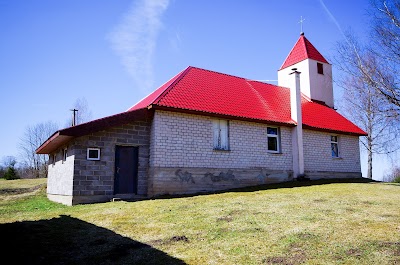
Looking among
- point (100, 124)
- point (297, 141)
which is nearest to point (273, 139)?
point (297, 141)

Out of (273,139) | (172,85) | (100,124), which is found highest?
(172,85)

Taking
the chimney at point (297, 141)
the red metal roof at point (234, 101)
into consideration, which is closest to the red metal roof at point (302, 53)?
the red metal roof at point (234, 101)

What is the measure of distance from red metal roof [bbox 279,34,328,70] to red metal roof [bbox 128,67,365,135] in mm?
3635

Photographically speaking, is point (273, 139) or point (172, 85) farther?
point (273, 139)

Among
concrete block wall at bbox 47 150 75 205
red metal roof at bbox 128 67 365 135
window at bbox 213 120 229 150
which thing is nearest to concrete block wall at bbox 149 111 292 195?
window at bbox 213 120 229 150

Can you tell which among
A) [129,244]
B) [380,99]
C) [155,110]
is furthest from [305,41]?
[129,244]

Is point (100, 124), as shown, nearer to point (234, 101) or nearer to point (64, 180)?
point (64, 180)

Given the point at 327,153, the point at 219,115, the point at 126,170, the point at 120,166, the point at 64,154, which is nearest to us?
the point at 120,166

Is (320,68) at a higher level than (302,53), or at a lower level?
lower

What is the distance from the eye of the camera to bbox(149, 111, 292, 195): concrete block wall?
1356 centimetres

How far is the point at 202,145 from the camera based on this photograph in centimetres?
1466

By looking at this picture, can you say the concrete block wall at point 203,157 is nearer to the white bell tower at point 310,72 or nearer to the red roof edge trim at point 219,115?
the red roof edge trim at point 219,115

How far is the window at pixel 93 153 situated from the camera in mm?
12881

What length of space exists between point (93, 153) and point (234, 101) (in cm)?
813
